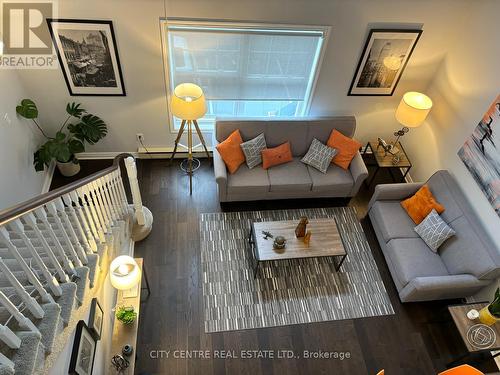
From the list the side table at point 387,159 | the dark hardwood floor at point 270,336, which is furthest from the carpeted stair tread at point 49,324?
the side table at point 387,159

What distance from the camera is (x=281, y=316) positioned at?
3863 mm

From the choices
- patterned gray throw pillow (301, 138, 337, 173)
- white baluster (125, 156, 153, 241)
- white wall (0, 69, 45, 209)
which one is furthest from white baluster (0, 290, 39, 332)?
patterned gray throw pillow (301, 138, 337, 173)

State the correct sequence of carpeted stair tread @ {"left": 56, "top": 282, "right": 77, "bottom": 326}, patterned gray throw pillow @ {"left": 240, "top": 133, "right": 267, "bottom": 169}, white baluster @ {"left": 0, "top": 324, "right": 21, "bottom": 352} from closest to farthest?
white baluster @ {"left": 0, "top": 324, "right": 21, "bottom": 352} → carpeted stair tread @ {"left": 56, "top": 282, "right": 77, "bottom": 326} → patterned gray throw pillow @ {"left": 240, "top": 133, "right": 267, "bottom": 169}

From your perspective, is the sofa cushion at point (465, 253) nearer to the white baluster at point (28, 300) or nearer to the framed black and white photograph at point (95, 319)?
the framed black and white photograph at point (95, 319)

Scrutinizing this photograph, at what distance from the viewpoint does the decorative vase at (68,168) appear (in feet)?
15.5

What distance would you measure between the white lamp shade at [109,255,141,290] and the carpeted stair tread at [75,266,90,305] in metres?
0.52

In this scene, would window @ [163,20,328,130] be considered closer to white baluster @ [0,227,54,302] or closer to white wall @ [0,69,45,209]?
white wall @ [0,69,45,209]

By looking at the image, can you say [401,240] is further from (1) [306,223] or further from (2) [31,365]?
(2) [31,365]

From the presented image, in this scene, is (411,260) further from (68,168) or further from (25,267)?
(68,168)

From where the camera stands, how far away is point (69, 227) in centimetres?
233

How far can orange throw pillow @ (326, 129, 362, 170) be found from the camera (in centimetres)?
477

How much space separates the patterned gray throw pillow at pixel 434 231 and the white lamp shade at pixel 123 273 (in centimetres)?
322

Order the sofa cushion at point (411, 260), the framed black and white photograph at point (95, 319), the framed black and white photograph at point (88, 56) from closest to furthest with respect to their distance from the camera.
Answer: the framed black and white photograph at point (95, 319) → the framed black and white photograph at point (88, 56) → the sofa cushion at point (411, 260)

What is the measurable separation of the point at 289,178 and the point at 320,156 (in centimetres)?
53
